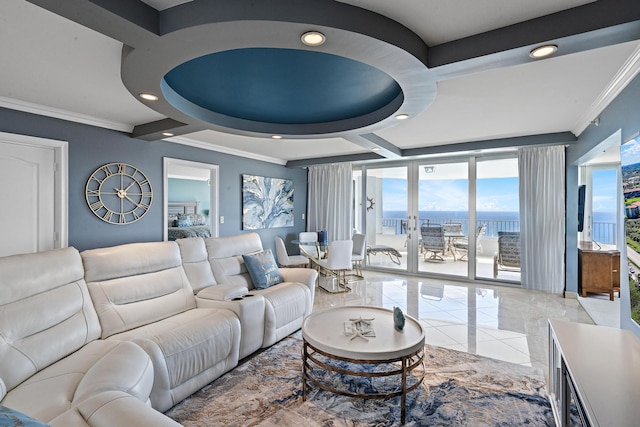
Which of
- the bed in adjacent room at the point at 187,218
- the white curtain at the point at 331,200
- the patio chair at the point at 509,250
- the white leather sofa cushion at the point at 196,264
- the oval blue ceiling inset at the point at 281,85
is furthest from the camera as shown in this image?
the bed in adjacent room at the point at 187,218

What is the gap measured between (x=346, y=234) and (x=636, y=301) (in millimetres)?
4990

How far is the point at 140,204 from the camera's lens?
404cm

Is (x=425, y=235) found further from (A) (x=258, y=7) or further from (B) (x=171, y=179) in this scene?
(B) (x=171, y=179)

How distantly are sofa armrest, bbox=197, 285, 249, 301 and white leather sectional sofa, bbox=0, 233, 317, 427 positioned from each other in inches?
0.5

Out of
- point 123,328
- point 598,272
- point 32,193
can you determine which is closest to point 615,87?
point 598,272

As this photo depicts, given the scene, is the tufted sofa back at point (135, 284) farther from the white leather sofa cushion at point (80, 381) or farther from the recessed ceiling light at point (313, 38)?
the recessed ceiling light at point (313, 38)

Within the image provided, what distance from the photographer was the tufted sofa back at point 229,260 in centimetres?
350

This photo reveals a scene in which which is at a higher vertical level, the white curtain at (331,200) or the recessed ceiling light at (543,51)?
the recessed ceiling light at (543,51)

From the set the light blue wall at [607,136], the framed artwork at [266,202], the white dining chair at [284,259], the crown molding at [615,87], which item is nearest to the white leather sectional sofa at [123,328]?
the white dining chair at [284,259]

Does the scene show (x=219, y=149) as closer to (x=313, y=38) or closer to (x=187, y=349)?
(x=187, y=349)

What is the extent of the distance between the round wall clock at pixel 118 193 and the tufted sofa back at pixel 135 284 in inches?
47.2

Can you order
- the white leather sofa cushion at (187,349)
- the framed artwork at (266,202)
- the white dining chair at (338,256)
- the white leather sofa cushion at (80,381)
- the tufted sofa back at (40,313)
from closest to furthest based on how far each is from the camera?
the white leather sofa cushion at (80,381) → the tufted sofa back at (40,313) → the white leather sofa cushion at (187,349) → the white dining chair at (338,256) → the framed artwork at (266,202)

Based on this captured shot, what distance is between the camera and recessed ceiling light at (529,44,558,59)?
5.55ft

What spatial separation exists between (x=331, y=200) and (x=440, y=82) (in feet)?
14.8
